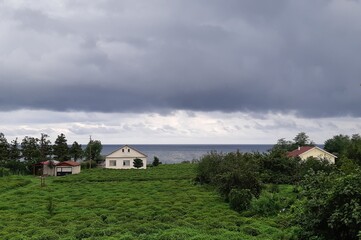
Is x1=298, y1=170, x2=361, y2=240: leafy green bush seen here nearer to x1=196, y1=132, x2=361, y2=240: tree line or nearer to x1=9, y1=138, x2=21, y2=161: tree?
x1=196, y1=132, x2=361, y2=240: tree line

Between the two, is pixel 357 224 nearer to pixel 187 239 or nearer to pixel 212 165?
pixel 187 239

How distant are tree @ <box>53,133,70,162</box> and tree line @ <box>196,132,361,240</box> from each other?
57.3 m

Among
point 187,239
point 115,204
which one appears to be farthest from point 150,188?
point 187,239

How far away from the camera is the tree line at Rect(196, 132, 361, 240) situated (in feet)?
52.7

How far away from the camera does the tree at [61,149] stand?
101 meters

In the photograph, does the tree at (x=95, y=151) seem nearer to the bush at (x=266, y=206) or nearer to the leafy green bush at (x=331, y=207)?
the bush at (x=266, y=206)

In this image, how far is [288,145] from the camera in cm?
12094

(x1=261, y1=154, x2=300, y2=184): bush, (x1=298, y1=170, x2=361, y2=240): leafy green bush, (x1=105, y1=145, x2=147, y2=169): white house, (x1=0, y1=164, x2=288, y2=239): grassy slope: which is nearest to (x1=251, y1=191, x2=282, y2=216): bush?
(x1=0, y1=164, x2=288, y2=239): grassy slope

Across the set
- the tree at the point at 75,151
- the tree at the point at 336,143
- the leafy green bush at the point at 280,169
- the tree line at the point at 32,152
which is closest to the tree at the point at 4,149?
the tree line at the point at 32,152

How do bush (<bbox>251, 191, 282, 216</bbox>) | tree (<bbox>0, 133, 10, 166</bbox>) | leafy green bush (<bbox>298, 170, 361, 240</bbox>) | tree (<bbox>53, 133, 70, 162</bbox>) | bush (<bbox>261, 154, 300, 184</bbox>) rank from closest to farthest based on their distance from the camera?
leafy green bush (<bbox>298, 170, 361, 240</bbox>)
bush (<bbox>251, 191, 282, 216</bbox>)
bush (<bbox>261, 154, 300, 184</bbox>)
tree (<bbox>0, 133, 10, 166</bbox>)
tree (<bbox>53, 133, 70, 162</bbox>)

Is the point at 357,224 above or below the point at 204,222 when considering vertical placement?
above

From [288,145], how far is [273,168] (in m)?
68.2

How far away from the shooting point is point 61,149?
101875mm

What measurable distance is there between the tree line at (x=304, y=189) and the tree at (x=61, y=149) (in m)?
57.3
